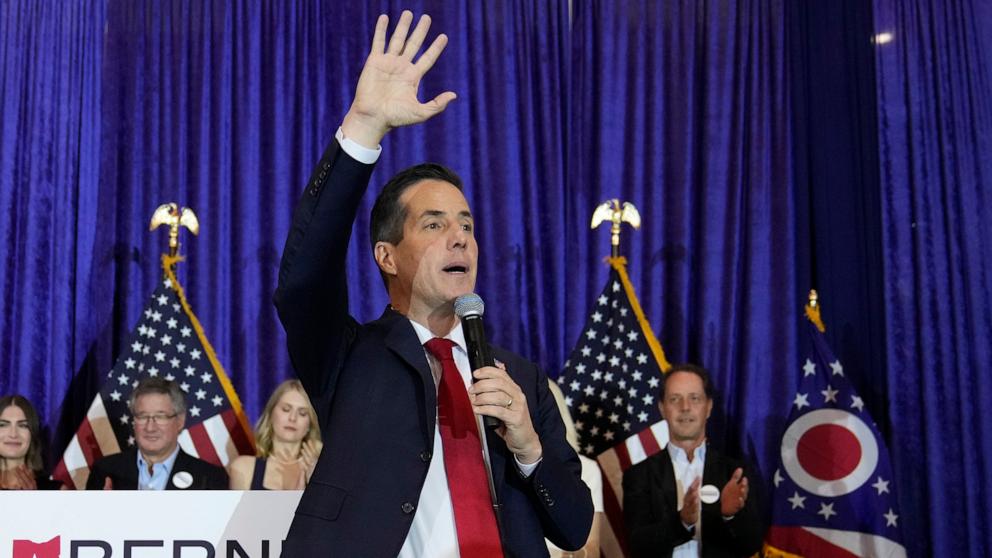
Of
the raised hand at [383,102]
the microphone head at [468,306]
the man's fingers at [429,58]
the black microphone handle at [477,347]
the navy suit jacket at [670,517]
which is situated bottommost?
the navy suit jacket at [670,517]

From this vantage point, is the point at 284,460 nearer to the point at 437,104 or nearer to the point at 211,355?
the point at 211,355

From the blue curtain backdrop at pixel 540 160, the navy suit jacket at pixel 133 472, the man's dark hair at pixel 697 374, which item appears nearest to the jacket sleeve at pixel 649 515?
the man's dark hair at pixel 697 374

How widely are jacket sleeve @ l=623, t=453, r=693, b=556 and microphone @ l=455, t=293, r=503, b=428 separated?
2.69 meters

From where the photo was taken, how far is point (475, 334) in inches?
72.1

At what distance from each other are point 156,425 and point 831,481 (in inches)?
121

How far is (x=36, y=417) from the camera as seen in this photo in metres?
5.05

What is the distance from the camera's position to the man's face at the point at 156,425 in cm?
489

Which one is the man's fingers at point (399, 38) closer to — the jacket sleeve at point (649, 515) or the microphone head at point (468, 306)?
the microphone head at point (468, 306)

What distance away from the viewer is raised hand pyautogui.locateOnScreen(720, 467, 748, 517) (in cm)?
430

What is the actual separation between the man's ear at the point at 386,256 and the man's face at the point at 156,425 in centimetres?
314

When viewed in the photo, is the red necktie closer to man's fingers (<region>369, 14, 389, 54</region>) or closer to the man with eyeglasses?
man's fingers (<region>369, 14, 389, 54</region>)

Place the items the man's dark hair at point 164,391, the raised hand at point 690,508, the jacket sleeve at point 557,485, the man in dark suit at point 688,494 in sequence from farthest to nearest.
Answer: the man's dark hair at point 164,391 < the man in dark suit at point 688,494 < the raised hand at point 690,508 < the jacket sleeve at point 557,485

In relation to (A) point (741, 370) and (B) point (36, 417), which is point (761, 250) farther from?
(B) point (36, 417)

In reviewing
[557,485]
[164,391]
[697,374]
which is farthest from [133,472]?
[557,485]
